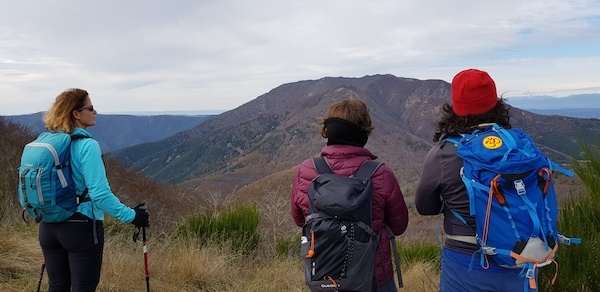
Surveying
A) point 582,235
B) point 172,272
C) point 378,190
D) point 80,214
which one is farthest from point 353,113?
point 172,272

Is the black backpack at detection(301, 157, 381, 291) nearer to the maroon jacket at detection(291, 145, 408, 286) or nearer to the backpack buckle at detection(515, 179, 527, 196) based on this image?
the maroon jacket at detection(291, 145, 408, 286)

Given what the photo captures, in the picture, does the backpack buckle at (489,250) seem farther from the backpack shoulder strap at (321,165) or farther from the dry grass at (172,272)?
the dry grass at (172,272)

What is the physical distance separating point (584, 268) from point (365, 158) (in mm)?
1743

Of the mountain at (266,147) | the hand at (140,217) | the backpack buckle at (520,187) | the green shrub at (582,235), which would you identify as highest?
the backpack buckle at (520,187)

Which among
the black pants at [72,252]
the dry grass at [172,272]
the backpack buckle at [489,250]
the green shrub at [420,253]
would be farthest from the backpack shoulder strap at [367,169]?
the green shrub at [420,253]

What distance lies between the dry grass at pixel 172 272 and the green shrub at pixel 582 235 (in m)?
0.98

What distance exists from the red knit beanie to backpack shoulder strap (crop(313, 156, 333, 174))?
648mm

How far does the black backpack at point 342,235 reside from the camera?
2146mm

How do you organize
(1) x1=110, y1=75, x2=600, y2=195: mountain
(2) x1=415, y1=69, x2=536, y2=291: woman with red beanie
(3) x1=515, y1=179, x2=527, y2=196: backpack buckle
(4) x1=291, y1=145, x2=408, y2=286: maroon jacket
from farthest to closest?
(1) x1=110, y1=75, x2=600, y2=195: mountain → (4) x1=291, y1=145, x2=408, y2=286: maroon jacket → (2) x1=415, y1=69, x2=536, y2=291: woman with red beanie → (3) x1=515, y1=179, x2=527, y2=196: backpack buckle

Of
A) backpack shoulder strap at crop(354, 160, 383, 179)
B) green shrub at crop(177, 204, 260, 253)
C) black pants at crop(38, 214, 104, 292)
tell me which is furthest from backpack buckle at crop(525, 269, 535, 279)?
green shrub at crop(177, 204, 260, 253)

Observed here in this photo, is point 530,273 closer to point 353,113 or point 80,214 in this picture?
point 353,113

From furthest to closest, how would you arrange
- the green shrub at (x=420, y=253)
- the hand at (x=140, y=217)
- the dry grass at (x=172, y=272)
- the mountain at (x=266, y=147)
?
the mountain at (x=266, y=147), the green shrub at (x=420, y=253), the dry grass at (x=172, y=272), the hand at (x=140, y=217)

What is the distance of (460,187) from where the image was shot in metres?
2.06

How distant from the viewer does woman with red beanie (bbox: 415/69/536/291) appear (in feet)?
6.70
